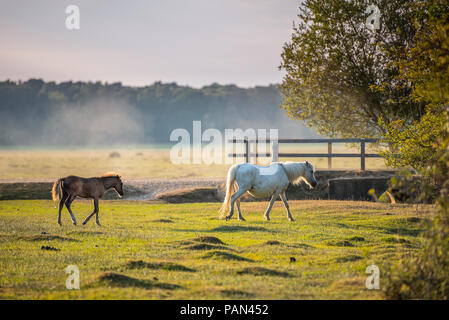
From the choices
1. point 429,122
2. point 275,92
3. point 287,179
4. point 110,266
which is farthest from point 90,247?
point 275,92

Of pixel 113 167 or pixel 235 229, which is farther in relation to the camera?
pixel 113 167

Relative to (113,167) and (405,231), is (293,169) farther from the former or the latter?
(113,167)

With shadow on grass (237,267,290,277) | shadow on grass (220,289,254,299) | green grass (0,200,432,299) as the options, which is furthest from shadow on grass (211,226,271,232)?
shadow on grass (220,289,254,299)

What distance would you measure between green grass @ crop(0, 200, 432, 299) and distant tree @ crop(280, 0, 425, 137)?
22.0 feet

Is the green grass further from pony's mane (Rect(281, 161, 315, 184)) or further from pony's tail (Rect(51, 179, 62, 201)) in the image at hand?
pony's mane (Rect(281, 161, 315, 184))

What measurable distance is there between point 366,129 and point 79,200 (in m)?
15.4

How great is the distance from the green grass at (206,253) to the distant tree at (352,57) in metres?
6.70

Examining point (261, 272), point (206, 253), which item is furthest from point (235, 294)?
point (206, 253)

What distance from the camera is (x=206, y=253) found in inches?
466

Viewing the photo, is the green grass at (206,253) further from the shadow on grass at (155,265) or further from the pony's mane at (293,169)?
the pony's mane at (293,169)

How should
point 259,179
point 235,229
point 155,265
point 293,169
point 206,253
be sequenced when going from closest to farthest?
point 155,265 → point 206,253 → point 235,229 → point 259,179 → point 293,169

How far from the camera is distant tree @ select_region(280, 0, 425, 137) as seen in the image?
25.6 m

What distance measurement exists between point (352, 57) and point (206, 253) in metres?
17.3

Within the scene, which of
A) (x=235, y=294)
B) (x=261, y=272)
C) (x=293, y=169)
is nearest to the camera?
(x=235, y=294)
